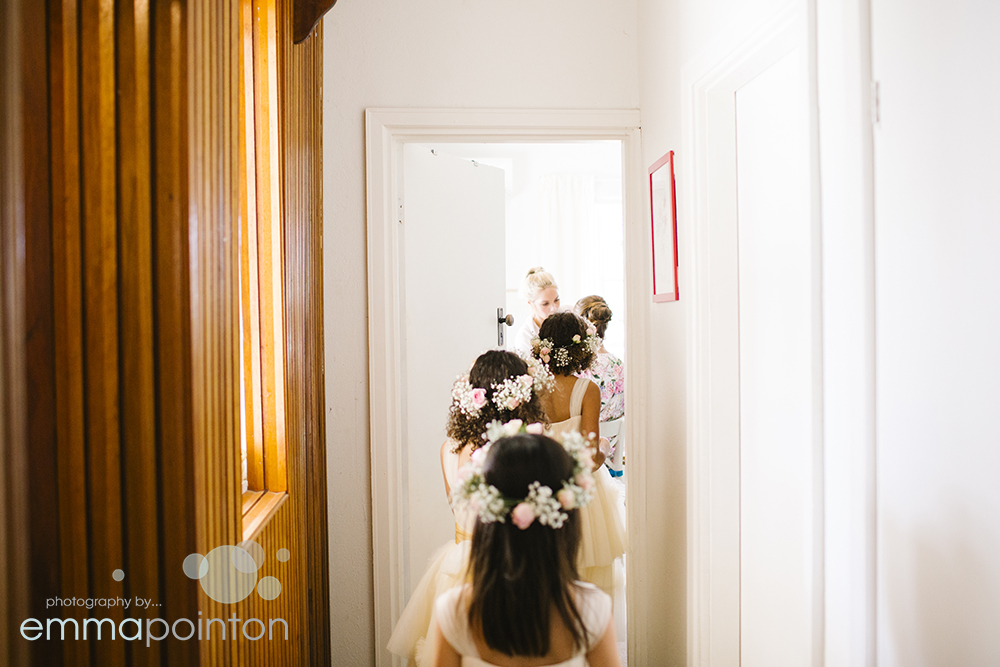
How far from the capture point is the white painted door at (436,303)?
2.65 metres

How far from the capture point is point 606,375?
3.24 meters

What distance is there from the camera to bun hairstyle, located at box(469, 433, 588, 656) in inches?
44.4

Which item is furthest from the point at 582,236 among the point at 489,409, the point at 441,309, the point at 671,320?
the point at 489,409

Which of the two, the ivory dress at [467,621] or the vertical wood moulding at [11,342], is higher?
the vertical wood moulding at [11,342]

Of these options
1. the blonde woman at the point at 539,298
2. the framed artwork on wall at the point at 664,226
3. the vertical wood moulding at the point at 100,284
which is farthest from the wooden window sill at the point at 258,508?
the blonde woman at the point at 539,298

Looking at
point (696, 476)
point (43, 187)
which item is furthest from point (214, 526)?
point (696, 476)

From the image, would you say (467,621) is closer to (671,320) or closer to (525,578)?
(525,578)

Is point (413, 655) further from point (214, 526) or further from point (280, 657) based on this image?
point (214, 526)

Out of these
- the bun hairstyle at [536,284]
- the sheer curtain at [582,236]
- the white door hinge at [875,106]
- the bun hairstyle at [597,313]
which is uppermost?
the sheer curtain at [582,236]

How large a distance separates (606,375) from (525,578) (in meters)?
2.18

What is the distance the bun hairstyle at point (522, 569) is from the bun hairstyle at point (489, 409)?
2.80 feet

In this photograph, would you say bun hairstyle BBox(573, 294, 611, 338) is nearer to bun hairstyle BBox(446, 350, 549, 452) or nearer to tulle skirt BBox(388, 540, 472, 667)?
bun hairstyle BBox(446, 350, 549, 452)

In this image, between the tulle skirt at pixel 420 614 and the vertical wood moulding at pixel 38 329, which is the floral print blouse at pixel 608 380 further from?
the vertical wood moulding at pixel 38 329

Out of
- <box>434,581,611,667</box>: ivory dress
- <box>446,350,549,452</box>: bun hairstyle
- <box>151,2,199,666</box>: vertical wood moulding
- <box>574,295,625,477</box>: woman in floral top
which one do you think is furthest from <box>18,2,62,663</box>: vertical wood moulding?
<box>574,295,625,477</box>: woman in floral top
